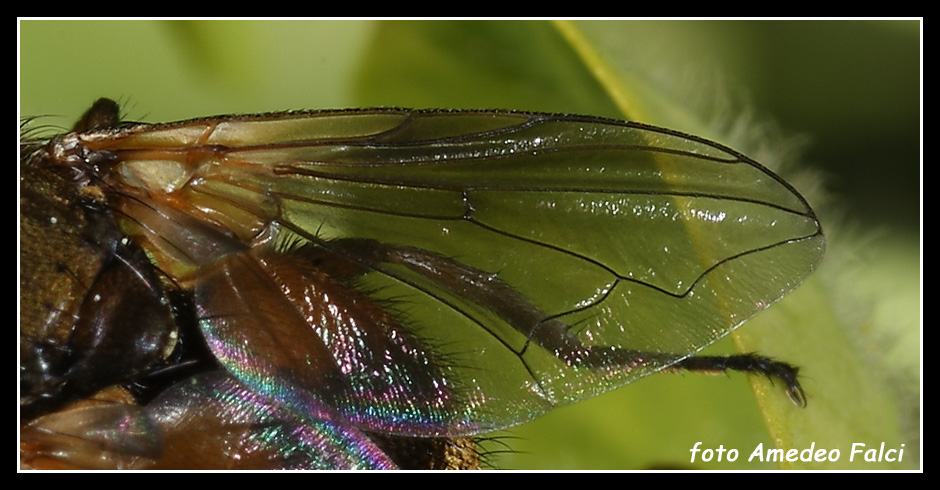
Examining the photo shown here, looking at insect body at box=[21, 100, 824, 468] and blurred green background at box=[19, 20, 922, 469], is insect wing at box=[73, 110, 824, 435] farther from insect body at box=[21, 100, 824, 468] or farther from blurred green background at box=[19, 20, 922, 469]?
blurred green background at box=[19, 20, 922, 469]

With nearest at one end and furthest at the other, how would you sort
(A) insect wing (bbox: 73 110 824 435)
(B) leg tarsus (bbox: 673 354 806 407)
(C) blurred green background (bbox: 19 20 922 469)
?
1. (A) insect wing (bbox: 73 110 824 435)
2. (B) leg tarsus (bbox: 673 354 806 407)
3. (C) blurred green background (bbox: 19 20 922 469)

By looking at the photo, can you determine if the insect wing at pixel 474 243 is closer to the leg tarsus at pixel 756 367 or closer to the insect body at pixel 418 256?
the insect body at pixel 418 256

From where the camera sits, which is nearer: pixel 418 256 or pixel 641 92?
pixel 418 256

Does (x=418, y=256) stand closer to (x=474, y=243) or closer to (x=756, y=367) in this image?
(x=474, y=243)

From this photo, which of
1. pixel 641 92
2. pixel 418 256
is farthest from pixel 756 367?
pixel 418 256

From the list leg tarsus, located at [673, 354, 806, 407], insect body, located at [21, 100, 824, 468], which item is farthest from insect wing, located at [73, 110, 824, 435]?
leg tarsus, located at [673, 354, 806, 407]
